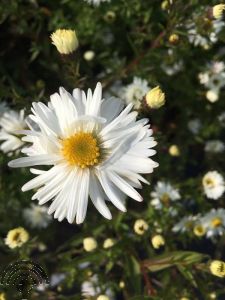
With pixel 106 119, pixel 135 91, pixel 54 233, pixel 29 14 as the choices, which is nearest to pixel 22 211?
pixel 54 233

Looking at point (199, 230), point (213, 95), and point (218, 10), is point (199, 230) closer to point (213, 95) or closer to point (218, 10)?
point (213, 95)

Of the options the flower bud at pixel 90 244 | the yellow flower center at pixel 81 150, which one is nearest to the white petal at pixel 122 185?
the yellow flower center at pixel 81 150

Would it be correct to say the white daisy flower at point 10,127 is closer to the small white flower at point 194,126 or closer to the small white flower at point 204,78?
the small white flower at point 204,78

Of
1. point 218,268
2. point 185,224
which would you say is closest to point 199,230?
point 185,224

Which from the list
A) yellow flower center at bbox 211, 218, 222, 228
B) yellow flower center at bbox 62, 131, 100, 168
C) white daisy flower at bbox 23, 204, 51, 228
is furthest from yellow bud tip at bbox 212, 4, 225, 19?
white daisy flower at bbox 23, 204, 51, 228

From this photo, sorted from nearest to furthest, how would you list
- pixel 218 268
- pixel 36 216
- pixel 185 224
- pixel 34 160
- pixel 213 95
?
pixel 34 160, pixel 218 268, pixel 185 224, pixel 213 95, pixel 36 216

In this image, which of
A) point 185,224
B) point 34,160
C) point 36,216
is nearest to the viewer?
point 34,160
